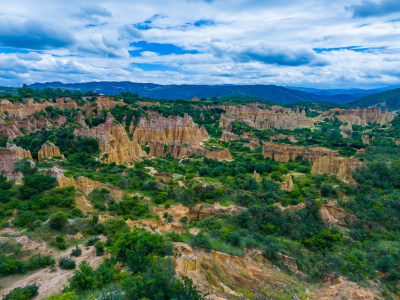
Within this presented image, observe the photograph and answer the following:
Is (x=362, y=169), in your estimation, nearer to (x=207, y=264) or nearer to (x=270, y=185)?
(x=270, y=185)

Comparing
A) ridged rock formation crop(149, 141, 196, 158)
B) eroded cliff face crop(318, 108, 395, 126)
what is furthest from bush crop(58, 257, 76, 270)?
eroded cliff face crop(318, 108, 395, 126)

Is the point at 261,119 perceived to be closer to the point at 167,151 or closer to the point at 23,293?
the point at 167,151

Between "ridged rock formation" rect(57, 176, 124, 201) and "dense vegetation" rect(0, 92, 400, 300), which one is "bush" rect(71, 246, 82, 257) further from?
"ridged rock formation" rect(57, 176, 124, 201)

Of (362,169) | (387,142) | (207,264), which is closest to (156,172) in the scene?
(207,264)

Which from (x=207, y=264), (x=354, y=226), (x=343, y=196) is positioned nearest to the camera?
(x=207, y=264)

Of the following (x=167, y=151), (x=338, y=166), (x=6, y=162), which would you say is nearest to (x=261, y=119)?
(x=167, y=151)

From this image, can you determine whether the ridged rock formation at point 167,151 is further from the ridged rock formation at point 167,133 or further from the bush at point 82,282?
the bush at point 82,282

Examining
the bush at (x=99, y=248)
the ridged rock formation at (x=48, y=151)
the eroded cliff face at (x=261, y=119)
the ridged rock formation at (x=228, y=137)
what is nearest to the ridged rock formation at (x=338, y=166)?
the ridged rock formation at (x=228, y=137)
